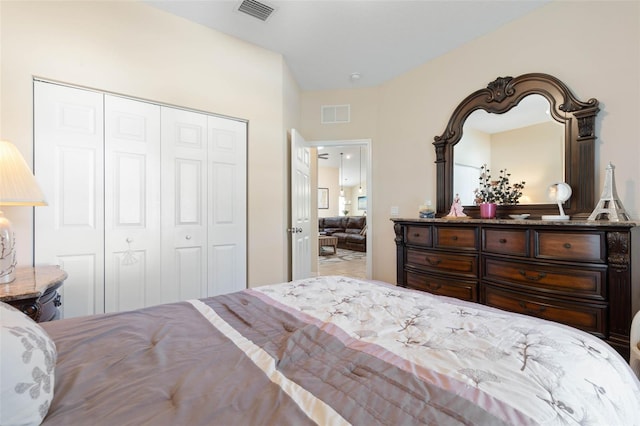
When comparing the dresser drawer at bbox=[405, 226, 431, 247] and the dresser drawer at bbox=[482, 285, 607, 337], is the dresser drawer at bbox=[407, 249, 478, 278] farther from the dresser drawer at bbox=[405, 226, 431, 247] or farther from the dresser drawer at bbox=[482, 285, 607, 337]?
the dresser drawer at bbox=[482, 285, 607, 337]

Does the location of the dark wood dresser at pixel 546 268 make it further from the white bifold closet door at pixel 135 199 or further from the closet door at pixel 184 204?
the closet door at pixel 184 204

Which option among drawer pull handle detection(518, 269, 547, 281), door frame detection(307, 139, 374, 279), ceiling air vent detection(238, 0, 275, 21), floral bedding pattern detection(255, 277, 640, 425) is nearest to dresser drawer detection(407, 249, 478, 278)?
drawer pull handle detection(518, 269, 547, 281)

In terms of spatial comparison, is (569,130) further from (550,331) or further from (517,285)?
(550,331)

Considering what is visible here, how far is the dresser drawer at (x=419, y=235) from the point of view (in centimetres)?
274

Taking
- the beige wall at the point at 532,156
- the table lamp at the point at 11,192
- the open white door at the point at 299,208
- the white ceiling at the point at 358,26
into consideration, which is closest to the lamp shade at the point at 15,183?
the table lamp at the point at 11,192

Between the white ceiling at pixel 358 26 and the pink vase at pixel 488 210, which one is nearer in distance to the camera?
the white ceiling at pixel 358 26

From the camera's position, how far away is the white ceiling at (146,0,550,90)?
2441 millimetres

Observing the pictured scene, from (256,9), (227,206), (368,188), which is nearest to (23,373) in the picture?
(227,206)

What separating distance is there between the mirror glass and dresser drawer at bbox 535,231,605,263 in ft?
1.91

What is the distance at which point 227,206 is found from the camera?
9.55 ft

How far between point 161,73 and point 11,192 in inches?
59.1

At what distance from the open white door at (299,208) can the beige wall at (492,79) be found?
1.98 ft

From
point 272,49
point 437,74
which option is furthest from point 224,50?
point 437,74

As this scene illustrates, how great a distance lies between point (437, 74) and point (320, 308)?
10.0 feet
